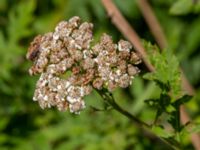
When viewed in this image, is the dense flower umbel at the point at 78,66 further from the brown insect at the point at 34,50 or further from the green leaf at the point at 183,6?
the green leaf at the point at 183,6

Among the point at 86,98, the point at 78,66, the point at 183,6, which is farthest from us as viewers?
the point at 86,98

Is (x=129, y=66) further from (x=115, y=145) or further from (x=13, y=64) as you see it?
(x=13, y=64)

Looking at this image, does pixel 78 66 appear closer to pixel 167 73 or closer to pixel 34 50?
pixel 34 50

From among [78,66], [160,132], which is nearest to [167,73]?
[160,132]

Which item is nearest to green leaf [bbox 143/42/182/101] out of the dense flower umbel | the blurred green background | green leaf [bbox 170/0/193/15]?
the dense flower umbel

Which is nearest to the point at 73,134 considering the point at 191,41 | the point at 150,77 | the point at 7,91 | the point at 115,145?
the point at 115,145

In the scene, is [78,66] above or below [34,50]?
below

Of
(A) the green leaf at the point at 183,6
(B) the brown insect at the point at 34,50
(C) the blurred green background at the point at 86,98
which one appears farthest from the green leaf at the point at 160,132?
(C) the blurred green background at the point at 86,98
